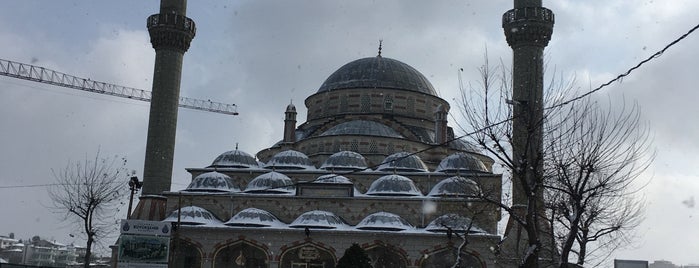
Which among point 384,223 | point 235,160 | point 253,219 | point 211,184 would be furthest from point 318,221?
point 235,160

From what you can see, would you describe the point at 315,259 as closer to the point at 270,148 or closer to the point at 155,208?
the point at 155,208

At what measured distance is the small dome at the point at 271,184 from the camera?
118ft

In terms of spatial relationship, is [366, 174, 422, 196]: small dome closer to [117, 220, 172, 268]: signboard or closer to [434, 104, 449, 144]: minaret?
[434, 104, 449, 144]: minaret

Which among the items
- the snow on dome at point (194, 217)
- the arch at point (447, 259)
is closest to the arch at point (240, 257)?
the snow on dome at point (194, 217)

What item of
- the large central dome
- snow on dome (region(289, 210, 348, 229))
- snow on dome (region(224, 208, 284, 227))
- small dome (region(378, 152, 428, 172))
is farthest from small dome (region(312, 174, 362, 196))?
the large central dome

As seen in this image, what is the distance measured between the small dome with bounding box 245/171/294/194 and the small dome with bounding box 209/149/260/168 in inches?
121

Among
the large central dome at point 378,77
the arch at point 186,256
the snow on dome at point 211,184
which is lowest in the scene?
the arch at point 186,256

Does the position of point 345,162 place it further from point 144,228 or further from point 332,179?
point 144,228

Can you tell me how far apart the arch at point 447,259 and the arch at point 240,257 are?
744 centimetres

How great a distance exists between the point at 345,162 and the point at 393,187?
3.87m

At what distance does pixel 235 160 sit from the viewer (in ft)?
131

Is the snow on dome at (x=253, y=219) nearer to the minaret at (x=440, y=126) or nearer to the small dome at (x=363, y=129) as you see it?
the small dome at (x=363, y=129)

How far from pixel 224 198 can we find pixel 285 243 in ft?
16.2

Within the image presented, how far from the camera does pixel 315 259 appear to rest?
33031 mm
